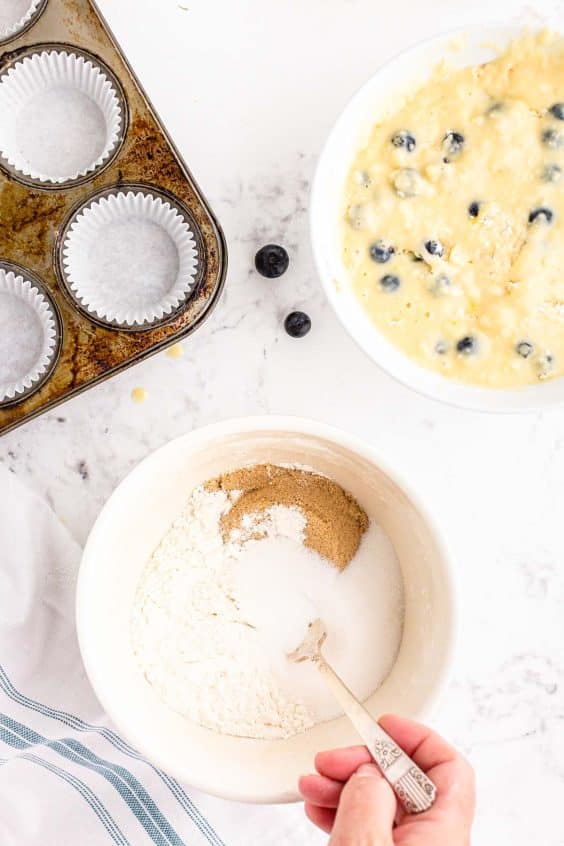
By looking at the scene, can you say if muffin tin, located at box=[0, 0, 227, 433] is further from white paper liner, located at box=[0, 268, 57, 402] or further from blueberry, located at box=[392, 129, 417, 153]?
blueberry, located at box=[392, 129, 417, 153]

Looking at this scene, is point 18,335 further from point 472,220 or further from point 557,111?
point 557,111

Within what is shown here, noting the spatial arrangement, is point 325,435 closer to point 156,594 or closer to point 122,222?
point 156,594

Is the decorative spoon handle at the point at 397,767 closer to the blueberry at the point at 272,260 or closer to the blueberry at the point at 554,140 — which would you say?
the blueberry at the point at 272,260

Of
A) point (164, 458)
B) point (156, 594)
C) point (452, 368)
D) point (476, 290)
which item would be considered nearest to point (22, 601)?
point (156, 594)

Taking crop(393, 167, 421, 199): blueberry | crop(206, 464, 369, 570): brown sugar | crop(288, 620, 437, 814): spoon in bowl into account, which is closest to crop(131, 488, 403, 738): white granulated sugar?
crop(206, 464, 369, 570): brown sugar

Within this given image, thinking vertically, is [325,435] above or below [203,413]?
below

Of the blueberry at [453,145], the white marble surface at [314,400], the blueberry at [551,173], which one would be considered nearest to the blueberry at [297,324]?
the white marble surface at [314,400]
